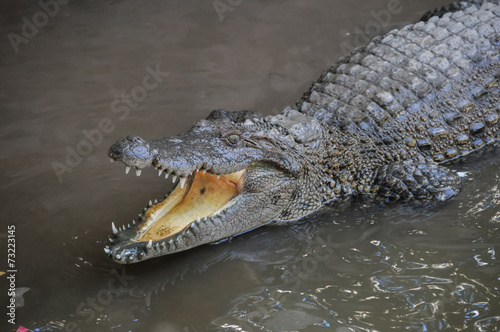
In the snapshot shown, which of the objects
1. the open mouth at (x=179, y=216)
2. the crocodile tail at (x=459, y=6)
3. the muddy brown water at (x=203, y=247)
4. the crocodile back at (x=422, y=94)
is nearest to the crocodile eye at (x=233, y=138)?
the open mouth at (x=179, y=216)

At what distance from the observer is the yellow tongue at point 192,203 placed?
4.02 metres

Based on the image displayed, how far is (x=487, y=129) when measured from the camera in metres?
4.99

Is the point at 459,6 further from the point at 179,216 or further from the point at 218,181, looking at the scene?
the point at 179,216

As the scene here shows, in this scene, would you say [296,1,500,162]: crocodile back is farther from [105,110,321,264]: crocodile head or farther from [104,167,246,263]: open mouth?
[104,167,246,263]: open mouth

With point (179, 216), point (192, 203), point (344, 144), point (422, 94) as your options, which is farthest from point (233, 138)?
point (422, 94)

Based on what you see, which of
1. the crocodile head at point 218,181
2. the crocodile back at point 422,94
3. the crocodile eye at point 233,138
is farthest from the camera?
the crocodile back at point 422,94

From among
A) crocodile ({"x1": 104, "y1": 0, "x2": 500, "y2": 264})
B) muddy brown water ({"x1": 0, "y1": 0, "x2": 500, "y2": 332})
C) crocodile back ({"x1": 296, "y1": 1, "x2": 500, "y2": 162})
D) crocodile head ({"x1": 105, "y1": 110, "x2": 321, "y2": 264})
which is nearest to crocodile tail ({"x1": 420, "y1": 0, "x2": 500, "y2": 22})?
crocodile ({"x1": 104, "y1": 0, "x2": 500, "y2": 264})

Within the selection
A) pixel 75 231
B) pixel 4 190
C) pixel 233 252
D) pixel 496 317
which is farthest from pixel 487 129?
pixel 4 190

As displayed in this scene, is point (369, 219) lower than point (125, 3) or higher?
lower

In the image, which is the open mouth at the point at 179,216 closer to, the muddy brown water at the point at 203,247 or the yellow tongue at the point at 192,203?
the yellow tongue at the point at 192,203

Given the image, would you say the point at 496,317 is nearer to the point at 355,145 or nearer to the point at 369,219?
the point at 369,219

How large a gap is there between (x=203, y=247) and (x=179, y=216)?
1.06ft

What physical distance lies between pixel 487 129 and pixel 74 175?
3.65m

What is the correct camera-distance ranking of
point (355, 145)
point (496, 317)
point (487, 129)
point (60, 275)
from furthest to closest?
point (487, 129) → point (355, 145) → point (60, 275) → point (496, 317)
